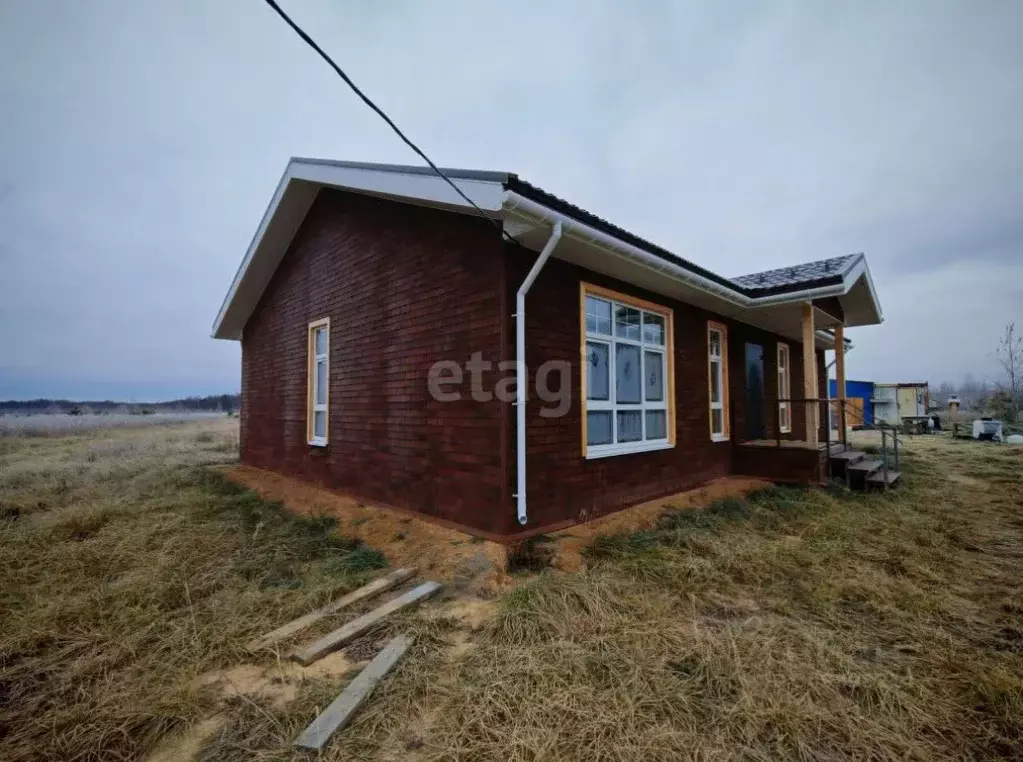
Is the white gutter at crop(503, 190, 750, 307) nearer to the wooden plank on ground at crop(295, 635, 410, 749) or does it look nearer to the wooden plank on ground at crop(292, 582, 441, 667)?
the wooden plank on ground at crop(292, 582, 441, 667)

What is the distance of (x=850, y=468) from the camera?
7574 mm

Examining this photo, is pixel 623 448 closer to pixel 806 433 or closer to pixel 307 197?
pixel 806 433

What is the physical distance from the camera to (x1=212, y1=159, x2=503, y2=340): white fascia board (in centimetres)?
414

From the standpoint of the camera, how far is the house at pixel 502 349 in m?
4.43

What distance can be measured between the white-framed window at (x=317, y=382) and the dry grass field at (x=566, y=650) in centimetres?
256

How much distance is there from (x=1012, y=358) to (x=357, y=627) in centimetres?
3772

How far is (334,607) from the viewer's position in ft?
10.7

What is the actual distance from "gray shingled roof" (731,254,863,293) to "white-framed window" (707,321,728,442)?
96 centimetres

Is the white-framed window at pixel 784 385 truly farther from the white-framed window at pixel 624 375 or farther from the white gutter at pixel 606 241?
the white-framed window at pixel 624 375

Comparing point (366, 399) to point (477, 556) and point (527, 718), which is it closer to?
point (477, 556)

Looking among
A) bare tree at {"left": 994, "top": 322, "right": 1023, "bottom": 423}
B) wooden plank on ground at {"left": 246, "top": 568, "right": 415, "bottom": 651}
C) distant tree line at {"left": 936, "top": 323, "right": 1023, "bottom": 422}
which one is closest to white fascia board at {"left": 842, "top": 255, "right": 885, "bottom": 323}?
wooden plank on ground at {"left": 246, "top": 568, "right": 415, "bottom": 651}

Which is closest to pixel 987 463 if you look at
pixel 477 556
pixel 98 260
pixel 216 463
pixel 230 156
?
pixel 477 556

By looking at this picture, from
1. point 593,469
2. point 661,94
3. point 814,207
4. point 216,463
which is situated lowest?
point 216,463

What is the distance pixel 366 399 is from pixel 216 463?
7.75 meters
